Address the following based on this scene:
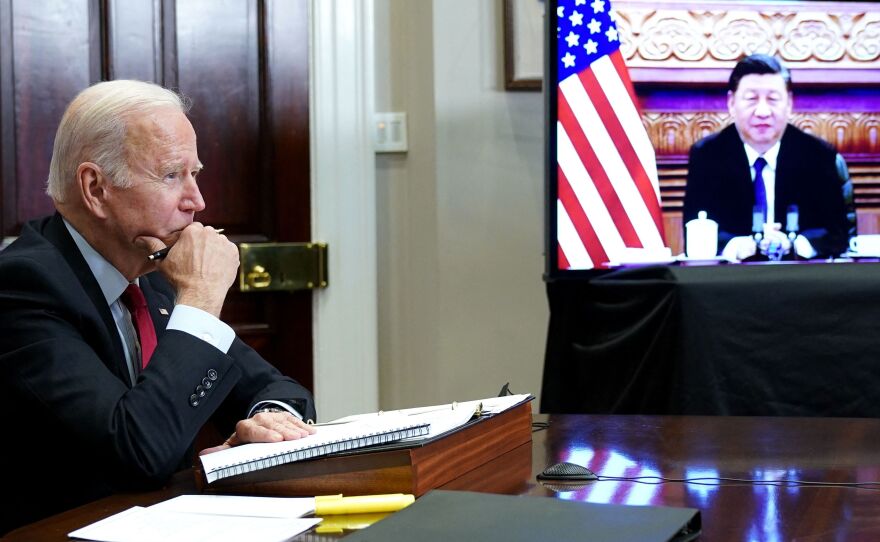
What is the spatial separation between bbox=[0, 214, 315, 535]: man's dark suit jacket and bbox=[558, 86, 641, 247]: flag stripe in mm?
1455

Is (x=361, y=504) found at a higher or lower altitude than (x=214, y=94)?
lower

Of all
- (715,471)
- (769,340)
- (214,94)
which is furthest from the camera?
(214,94)

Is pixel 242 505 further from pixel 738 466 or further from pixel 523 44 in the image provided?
pixel 523 44

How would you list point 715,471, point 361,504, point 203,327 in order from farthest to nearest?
point 203,327 → point 715,471 → point 361,504

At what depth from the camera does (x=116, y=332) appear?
1.59 metres

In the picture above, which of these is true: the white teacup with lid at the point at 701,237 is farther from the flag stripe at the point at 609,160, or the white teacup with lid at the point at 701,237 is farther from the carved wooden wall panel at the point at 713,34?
the carved wooden wall panel at the point at 713,34

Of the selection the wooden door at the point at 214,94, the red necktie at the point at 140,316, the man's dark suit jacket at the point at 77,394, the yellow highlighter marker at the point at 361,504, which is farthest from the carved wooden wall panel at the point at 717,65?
the yellow highlighter marker at the point at 361,504

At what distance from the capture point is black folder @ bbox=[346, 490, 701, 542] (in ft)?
3.16

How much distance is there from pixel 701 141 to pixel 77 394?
182 cm

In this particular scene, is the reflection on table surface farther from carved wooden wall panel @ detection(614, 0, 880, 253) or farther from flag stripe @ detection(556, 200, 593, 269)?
carved wooden wall panel @ detection(614, 0, 880, 253)

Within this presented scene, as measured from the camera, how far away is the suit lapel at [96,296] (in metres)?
1.54

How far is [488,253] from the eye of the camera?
3182 mm

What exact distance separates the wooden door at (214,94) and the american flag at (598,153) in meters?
0.88

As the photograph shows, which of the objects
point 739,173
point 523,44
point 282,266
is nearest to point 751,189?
point 739,173
